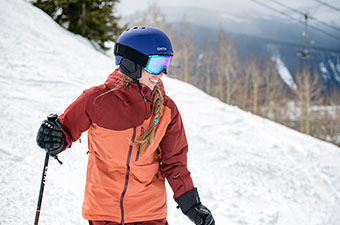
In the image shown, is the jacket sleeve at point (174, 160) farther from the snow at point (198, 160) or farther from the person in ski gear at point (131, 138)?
the snow at point (198, 160)

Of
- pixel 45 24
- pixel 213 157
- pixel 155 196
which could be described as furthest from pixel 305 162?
pixel 45 24

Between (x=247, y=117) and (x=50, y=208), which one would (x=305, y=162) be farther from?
(x=50, y=208)

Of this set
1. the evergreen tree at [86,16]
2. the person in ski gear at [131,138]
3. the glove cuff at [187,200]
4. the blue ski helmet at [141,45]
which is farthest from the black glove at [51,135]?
the evergreen tree at [86,16]

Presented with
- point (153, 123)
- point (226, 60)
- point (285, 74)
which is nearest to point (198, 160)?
point (153, 123)

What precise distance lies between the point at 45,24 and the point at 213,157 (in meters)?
7.80

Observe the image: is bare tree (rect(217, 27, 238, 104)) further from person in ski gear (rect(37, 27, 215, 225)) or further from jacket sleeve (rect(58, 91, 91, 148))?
jacket sleeve (rect(58, 91, 91, 148))

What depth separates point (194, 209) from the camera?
1.62 meters

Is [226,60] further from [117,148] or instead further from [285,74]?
[117,148]

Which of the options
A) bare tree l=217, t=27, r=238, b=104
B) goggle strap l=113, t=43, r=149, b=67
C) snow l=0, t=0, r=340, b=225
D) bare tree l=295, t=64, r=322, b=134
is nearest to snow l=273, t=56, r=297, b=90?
bare tree l=295, t=64, r=322, b=134

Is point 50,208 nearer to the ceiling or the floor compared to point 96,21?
nearer to the floor

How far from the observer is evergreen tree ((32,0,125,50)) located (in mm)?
10328

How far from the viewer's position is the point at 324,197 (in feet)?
12.3

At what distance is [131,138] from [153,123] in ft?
0.48

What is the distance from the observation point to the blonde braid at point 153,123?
1.48m
